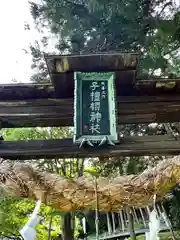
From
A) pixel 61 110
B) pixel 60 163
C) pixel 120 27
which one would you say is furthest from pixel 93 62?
pixel 60 163

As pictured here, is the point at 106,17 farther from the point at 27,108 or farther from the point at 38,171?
the point at 38,171

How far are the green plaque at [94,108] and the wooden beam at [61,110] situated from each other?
0.99 ft

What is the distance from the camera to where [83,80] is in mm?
2877

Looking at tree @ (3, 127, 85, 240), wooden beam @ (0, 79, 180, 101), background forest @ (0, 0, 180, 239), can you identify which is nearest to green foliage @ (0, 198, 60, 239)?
tree @ (3, 127, 85, 240)

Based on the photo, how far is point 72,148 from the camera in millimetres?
2648

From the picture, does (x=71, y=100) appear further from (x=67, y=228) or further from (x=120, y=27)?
(x=67, y=228)

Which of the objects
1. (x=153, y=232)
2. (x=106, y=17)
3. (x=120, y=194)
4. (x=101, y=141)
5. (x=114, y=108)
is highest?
(x=106, y=17)

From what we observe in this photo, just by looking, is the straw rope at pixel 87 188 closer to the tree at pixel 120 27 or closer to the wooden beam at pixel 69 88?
the wooden beam at pixel 69 88

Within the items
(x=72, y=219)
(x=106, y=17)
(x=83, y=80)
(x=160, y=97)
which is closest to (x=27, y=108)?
(x=83, y=80)

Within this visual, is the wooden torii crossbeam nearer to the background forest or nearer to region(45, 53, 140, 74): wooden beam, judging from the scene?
region(45, 53, 140, 74): wooden beam

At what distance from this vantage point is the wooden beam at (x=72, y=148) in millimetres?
2631

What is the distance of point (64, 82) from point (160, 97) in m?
1.01

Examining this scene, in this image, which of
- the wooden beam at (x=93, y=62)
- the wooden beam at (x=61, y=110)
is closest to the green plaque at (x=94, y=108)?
the wooden beam at (x=93, y=62)

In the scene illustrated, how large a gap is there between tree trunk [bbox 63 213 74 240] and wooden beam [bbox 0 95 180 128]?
13.7 feet
